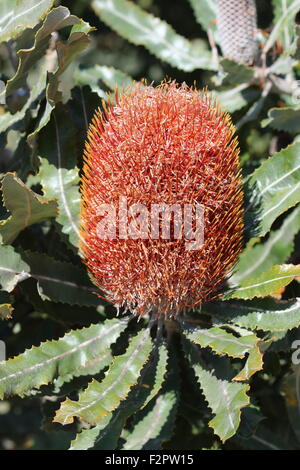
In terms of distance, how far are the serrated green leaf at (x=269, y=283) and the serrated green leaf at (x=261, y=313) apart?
62 millimetres

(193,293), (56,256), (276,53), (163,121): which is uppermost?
(163,121)

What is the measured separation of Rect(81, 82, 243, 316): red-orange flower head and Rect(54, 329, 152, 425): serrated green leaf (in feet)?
0.41

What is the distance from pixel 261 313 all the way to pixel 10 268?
0.68m

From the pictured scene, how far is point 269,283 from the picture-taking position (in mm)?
1688

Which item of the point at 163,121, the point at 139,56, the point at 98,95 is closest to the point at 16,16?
the point at 98,95

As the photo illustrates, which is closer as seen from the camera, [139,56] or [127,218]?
[127,218]

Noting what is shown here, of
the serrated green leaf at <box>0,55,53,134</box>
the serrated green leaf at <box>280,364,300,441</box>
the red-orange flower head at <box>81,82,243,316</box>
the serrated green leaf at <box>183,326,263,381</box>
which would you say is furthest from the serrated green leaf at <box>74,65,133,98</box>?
the serrated green leaf at <box>280,364,300,441</box>

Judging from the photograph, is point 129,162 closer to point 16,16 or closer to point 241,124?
point 16,16

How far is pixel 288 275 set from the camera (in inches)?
65.1

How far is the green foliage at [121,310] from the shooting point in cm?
167

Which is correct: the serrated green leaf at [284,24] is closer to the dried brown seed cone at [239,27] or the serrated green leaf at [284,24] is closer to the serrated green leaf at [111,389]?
the dried brown seed cone at [239,27]

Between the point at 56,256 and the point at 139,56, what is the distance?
3.38 m

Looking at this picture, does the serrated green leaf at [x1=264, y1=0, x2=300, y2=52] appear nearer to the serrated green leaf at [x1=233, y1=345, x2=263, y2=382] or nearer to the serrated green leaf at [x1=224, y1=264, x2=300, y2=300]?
the serrated green leaf at [x1=224, y1=264, x2=300, y2=300]

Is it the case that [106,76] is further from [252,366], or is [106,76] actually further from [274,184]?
[252,366]
